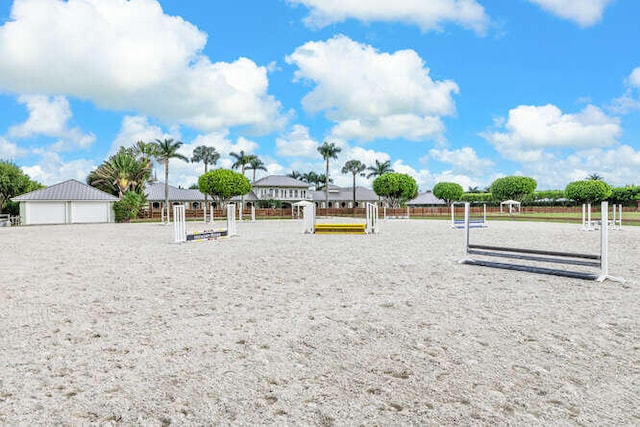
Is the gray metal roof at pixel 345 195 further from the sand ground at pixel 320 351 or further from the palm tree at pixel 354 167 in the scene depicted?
the sand ground at pixel 320 351

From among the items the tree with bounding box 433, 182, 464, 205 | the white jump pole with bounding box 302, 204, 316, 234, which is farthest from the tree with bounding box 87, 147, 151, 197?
the tree with bounding box 433, 182, 464, 205

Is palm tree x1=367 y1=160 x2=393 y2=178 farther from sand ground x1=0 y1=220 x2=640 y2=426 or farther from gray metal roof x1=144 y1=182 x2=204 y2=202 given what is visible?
sand ground x1=0 y1=220 x2=640 y2=426

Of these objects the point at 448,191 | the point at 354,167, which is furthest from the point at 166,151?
the point at 448,191

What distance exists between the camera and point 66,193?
4369 cm

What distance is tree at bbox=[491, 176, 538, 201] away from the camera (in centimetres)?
8344

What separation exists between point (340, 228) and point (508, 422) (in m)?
18.6

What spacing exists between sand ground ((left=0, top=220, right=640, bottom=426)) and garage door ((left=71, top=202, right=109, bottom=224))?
134 ft

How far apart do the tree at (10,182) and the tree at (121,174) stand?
10.7 m

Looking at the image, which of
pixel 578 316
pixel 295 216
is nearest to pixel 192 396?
pixel 578 316

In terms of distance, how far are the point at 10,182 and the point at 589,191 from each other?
294 ft

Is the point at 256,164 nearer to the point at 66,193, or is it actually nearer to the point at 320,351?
the point at 66,193

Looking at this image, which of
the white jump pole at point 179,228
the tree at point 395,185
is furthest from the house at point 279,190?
the white jump pole at point 179,228

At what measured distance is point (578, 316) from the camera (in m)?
5.44

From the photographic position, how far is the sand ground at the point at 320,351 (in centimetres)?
300
